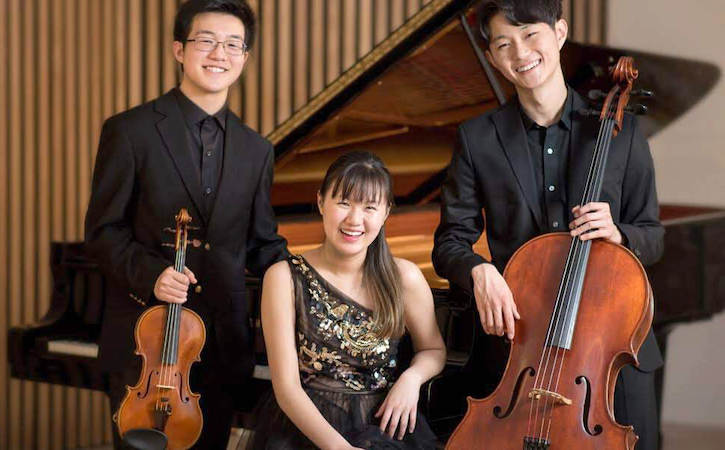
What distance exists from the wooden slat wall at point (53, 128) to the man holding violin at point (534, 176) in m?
2.46

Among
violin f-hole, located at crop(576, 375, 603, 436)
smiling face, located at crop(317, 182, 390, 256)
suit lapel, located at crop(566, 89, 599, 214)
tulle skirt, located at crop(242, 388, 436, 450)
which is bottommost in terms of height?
tulle skirt, located at crop(242, 388, 436, 450)

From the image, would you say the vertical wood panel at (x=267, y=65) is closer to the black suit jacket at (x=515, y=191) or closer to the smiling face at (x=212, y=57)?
the smiling face at (x=212, y=57)

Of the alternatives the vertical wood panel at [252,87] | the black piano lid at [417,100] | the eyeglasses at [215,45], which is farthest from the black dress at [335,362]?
the vertical wood panel at [252,87]

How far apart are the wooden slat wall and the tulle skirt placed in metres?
2.47

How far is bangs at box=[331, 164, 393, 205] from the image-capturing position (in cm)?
224

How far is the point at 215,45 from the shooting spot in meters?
2.45

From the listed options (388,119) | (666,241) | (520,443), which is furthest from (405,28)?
(520,443)

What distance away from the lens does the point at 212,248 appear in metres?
2.46

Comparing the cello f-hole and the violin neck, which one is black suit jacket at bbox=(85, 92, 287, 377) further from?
the cello f-hole

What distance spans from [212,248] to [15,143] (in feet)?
7.29

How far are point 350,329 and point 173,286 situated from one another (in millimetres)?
421

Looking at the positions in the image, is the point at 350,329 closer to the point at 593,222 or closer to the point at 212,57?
the point at 593,222

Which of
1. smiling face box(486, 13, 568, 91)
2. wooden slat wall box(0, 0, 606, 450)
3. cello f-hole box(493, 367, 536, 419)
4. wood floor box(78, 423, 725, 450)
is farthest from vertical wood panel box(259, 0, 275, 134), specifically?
cello f-hole box(493, 367, 536, 419)

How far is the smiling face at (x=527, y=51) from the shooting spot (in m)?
2.19
